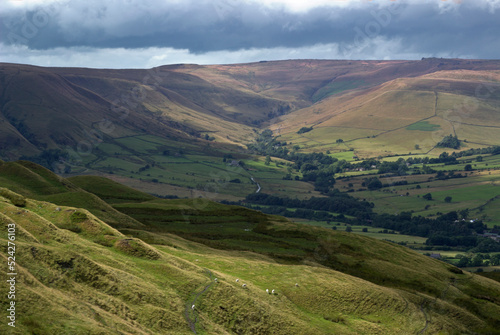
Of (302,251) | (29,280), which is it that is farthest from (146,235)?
(29,280)

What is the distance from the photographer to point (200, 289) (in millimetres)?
65938

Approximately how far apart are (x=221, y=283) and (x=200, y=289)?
3.84 meters

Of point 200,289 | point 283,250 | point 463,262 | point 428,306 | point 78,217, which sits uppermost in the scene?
point 78,217

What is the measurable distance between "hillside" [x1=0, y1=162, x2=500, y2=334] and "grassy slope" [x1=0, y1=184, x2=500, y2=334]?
179 millimetres

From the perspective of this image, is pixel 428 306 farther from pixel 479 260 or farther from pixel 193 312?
pixel 479 260

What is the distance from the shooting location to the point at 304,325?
66.7 m

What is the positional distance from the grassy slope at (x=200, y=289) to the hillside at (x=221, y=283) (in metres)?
0.18

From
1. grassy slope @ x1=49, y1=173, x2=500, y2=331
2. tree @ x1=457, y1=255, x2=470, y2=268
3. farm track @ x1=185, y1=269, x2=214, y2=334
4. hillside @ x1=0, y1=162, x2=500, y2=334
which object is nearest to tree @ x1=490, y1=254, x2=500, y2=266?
tree @ x1=457, y1=255, x2=470, y2=268

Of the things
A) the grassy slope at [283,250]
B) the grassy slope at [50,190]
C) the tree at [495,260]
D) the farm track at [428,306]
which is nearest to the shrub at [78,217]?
the grassy slope at [283,250]

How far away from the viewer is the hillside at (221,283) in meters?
53.0

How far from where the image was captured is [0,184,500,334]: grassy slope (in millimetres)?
50750

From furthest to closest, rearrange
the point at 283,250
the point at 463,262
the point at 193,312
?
the point at 463,262 < the point at 283,250 < the point at 193,312

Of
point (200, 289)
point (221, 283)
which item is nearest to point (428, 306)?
point (221, 283)

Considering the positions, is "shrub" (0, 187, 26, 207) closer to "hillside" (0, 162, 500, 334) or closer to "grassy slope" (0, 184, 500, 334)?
"hillside" (0, 162, 500, 334)
